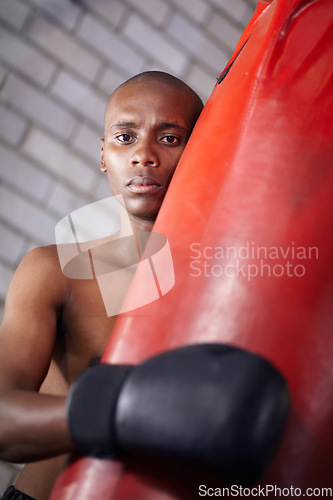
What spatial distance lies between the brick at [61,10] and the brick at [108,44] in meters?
0.05

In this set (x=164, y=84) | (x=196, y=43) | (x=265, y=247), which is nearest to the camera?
(x=265, y=247)

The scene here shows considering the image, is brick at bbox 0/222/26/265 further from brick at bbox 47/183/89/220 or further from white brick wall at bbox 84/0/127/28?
white brick wall at bbox 84/0/127/28

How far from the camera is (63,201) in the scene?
173cm

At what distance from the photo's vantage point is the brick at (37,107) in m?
1.70

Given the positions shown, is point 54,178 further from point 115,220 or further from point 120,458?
point 120,458

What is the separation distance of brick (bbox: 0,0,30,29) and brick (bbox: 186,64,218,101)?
65 cm

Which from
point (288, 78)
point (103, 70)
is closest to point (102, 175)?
point (103, 70)

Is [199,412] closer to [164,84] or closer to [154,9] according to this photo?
[164,84]

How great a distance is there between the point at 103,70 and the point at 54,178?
46 cm

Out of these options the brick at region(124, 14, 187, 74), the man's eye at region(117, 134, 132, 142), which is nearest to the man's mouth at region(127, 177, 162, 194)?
the man's eye at region(117, 134, 132, 142)

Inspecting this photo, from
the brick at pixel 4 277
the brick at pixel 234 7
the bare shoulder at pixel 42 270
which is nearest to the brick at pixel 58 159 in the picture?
the brick at pixel 4 277

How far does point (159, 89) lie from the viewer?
3.89 feet

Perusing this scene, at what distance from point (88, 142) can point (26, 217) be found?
0.36m

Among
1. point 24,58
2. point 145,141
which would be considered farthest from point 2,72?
point 145,141
